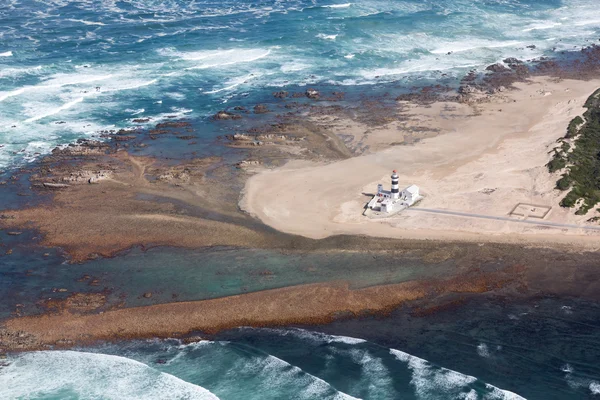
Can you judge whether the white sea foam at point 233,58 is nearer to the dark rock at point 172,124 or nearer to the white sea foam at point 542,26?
the dark rock at point 172,124

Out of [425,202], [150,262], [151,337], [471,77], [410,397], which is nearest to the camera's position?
[410,397]

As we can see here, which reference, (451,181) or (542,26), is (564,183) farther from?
(542,26)

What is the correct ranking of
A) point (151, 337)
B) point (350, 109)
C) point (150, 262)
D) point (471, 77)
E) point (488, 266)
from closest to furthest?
point (151, 337) < point (488, 266) < point (150, 262) < point (350, 109) < point (471, 77)

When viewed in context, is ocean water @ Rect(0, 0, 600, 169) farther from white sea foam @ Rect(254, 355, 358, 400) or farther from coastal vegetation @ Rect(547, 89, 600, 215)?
white sea foam @ Rect(254, 355, 358, 400)

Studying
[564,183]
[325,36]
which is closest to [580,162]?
[564,183]

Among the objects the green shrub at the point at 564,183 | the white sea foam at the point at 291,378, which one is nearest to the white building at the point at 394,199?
the green shrub at the point at 564,183

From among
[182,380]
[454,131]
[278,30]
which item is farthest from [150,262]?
[278,30]

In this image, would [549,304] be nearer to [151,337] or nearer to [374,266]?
[374,266]

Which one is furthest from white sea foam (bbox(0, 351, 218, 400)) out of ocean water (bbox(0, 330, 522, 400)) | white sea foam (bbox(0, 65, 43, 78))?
white sea foam (bbox(0, 65, 43, 78))
